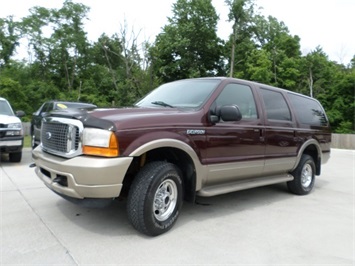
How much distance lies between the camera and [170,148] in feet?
12.4

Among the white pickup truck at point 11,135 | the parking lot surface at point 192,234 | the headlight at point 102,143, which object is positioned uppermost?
the headlight at point 102,143

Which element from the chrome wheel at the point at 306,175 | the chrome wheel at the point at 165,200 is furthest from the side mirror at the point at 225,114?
the chrome wheel at the point at 306,175

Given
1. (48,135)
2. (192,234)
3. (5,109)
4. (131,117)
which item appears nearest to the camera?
(131,117)

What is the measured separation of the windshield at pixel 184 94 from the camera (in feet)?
14.1

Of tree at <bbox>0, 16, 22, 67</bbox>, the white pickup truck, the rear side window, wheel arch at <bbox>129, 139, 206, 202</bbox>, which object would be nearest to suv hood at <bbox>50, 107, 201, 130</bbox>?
wheel arch at <bbox>129, 139, 206, 202</bbox>

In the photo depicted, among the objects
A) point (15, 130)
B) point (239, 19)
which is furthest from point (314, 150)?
point (239, 19)

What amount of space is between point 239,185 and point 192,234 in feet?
3.90

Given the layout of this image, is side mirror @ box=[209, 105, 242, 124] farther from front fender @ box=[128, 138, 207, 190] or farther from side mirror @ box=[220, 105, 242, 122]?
front fender @ box=[128, 138, 207, 190]

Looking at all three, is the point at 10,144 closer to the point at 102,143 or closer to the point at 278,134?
the point at 102,143

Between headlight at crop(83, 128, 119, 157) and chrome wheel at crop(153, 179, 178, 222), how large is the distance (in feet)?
2.40

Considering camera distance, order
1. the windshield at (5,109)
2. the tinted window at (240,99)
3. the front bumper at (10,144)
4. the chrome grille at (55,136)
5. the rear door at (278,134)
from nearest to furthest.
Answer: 1. the chrome grille at (55,136)
2. the tinted window at (240,99)
3. the rear door at (278,134)
4. the front bumper at (10,144)
5. the windshield at (5,109)

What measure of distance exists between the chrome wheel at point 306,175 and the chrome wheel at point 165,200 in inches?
129

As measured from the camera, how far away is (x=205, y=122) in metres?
4.00

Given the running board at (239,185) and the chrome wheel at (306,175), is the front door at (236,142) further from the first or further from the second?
the chrome wheel at (306,175)
